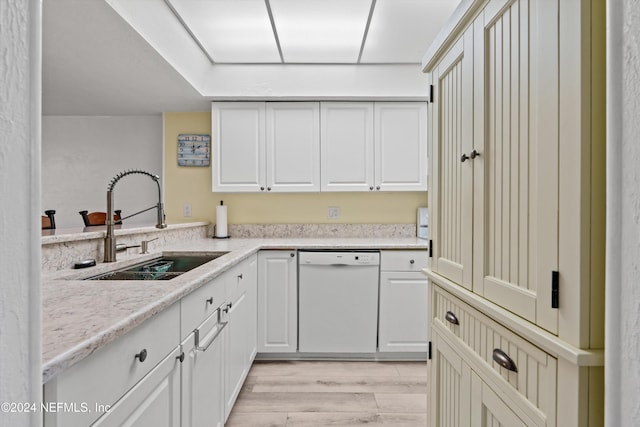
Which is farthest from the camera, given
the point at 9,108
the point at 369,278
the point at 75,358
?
the point at 369,278

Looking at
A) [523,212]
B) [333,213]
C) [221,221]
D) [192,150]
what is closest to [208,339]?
[523,212]

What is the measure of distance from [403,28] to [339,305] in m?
2.02

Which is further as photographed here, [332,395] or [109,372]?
[332,395]

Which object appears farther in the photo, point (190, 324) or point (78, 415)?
point (190, 324)

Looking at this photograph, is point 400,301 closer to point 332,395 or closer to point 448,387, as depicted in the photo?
point 332,395

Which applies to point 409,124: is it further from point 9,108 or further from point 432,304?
point 9,108

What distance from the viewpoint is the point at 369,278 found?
A: 2.76 metres

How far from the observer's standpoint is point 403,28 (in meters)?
2.44

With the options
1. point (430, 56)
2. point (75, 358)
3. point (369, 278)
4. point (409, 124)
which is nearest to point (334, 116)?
point (409, 124)

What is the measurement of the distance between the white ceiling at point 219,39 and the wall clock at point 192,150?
37cm

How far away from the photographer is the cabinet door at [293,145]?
3133mm

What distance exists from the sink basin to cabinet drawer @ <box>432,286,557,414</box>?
3.97 feet

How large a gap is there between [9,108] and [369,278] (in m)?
2.55

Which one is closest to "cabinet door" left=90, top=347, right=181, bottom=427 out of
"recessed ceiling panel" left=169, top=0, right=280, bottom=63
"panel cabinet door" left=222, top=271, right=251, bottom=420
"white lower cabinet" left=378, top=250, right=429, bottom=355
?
"panel cabinet door" left=222, top=271, right=251, bottom=420
